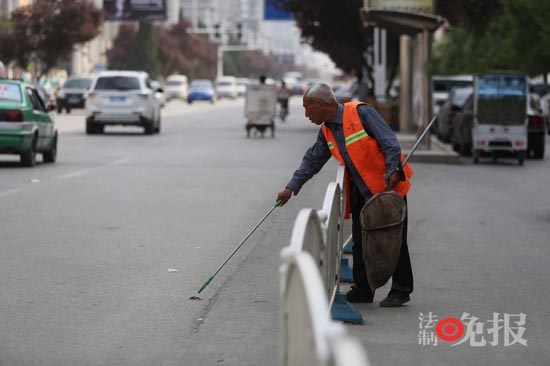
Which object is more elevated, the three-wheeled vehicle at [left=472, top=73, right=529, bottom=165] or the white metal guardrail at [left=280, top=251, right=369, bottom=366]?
the white metal guardrail at [left=280, top=251, right=369, bottom=366]

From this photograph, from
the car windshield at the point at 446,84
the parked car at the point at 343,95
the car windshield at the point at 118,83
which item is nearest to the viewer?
the parked car at the point at 343,95

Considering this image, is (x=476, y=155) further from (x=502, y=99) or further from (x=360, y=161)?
(x=360, y=161)

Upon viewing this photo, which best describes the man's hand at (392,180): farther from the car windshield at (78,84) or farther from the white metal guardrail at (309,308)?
the car windshield at (78,84)

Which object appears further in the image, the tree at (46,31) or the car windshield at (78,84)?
the tree at (46,31)

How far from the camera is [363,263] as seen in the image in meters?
9.04

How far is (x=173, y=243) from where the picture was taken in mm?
12477

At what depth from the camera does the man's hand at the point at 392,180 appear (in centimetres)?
862

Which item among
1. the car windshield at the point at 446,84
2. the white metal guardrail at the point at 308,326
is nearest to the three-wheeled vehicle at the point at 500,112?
the car windshield at the point at 446,84

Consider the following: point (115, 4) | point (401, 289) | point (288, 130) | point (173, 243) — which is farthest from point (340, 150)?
point (115, 4)

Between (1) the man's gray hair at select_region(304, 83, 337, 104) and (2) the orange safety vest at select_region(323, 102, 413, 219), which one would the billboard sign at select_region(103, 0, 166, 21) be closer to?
(2) the orange safety vest at select_region(323, 102, 413, 219)

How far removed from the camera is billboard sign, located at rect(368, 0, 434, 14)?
29.8 metres

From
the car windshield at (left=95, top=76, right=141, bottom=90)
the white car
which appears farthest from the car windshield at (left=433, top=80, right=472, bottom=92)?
the car windshield at (left=95, top=76, right=141, bottom=90)

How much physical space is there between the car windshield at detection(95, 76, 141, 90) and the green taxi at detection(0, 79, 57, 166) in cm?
1374

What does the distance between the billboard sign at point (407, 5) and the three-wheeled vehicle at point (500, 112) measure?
3.64m
